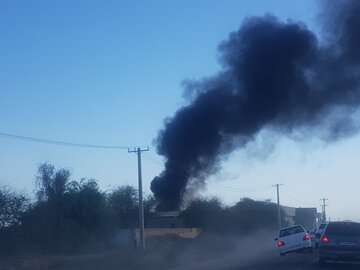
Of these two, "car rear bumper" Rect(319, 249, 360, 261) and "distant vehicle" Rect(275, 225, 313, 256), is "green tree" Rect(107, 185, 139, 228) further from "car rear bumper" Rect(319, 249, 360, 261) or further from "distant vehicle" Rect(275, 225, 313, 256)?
"car rear bumper" Rect(319, 249, 360, 261)

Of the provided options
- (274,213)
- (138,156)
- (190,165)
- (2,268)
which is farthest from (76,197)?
(274,213)

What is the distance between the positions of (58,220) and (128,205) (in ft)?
85.5

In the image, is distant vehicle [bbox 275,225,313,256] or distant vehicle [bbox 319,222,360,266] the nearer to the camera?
distant vehicle [bbox 319,222,360,266]

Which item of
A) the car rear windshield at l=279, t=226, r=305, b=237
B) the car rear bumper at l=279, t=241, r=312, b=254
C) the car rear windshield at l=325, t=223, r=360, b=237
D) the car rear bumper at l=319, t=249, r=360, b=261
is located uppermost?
the car rear windshield at l=325, t=223, r=360, b=237

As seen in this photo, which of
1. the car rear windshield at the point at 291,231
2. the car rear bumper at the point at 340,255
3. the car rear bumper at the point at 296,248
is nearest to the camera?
the car rear bumper at the point at 340,255

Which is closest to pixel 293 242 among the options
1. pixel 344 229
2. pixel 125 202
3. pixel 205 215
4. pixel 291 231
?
pixel 291 231

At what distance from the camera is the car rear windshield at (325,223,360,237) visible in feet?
77.4

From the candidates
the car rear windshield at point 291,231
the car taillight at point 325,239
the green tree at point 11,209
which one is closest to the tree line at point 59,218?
the green tree at point 11,209

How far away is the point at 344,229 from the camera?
2380cm

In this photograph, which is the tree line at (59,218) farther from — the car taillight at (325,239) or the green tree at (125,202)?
the car taillight at (325,239)

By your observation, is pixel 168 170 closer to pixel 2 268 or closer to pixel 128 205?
pixel 2 268

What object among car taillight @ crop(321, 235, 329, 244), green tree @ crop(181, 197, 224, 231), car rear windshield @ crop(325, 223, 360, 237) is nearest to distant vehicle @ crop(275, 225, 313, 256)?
car rear windshield @ crop(325, 223, 360, 237)

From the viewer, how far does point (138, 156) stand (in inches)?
1800

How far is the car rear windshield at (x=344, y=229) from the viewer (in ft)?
77.4
